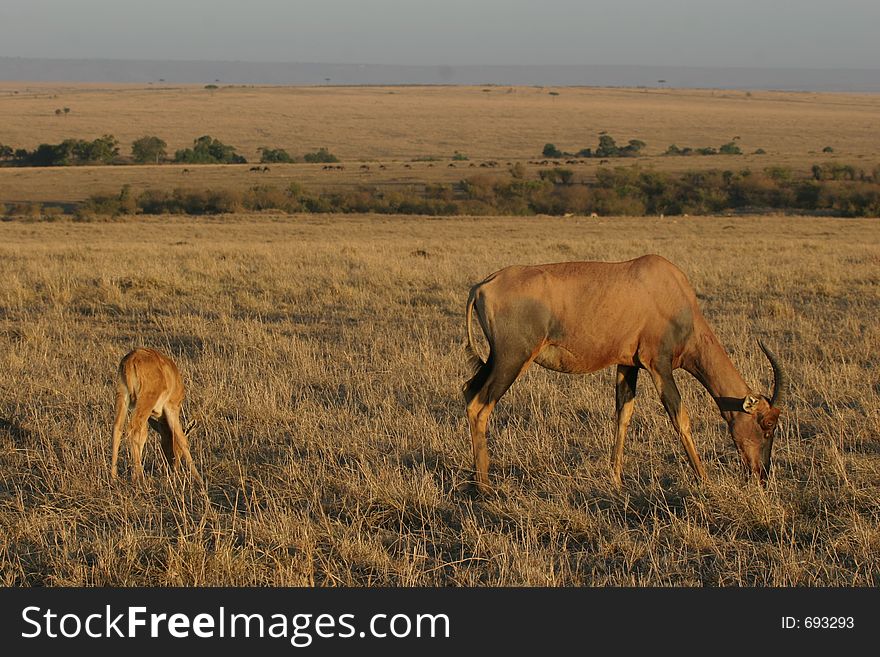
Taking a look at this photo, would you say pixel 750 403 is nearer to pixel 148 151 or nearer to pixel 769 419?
pixel 769 419

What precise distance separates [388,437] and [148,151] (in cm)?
6681

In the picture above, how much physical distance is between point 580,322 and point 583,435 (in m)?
1.47

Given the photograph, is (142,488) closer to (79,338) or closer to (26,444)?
(26,444)

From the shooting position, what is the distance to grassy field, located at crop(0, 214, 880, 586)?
511cm

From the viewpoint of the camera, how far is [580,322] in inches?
251

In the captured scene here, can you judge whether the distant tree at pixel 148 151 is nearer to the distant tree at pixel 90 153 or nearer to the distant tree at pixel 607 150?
the distant tree at pixel 90 153

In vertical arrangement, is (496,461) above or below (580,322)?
below

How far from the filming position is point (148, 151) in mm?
70000

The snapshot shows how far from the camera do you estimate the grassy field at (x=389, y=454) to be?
5.11 metres

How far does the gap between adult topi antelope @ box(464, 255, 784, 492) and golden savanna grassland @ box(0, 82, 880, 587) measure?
0.35 m

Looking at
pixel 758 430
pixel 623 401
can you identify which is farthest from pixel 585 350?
pixel 758 430

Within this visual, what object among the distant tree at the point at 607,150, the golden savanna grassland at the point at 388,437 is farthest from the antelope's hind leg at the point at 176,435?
the distant tree at the point at 607,150

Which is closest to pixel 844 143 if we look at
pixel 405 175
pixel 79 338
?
pixel 405 175

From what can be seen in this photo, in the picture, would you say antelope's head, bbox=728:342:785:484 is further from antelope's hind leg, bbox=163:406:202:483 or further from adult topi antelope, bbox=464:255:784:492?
antelope's hind leg, bbox=163:406:202:483
